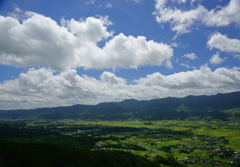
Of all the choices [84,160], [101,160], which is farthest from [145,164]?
[84,160]

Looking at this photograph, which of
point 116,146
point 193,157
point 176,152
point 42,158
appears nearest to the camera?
point 42,158

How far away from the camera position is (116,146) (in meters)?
160

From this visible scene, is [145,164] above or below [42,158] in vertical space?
below

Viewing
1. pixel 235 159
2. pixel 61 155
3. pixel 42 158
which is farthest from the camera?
pixel 235 159

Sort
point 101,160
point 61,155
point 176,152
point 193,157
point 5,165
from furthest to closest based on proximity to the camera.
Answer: point 176,152 → point 193,157 → point 101,160 → point 61,155 → point 5,165

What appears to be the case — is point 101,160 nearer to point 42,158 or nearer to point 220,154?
point 42,158

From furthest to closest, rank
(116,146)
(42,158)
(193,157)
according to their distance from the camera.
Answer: (116,146) → (193,157) → (42,158)

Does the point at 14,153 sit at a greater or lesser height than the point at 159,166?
greater

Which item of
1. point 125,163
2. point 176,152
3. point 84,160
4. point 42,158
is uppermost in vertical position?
point 42,158

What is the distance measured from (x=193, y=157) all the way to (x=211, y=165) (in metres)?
20.3

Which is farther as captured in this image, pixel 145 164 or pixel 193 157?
pixel 193 157

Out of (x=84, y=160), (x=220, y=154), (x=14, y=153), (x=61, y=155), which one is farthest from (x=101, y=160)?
(x=220, y=154)

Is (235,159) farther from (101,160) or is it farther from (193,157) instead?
(101,160)

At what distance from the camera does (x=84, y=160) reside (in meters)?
94.8
